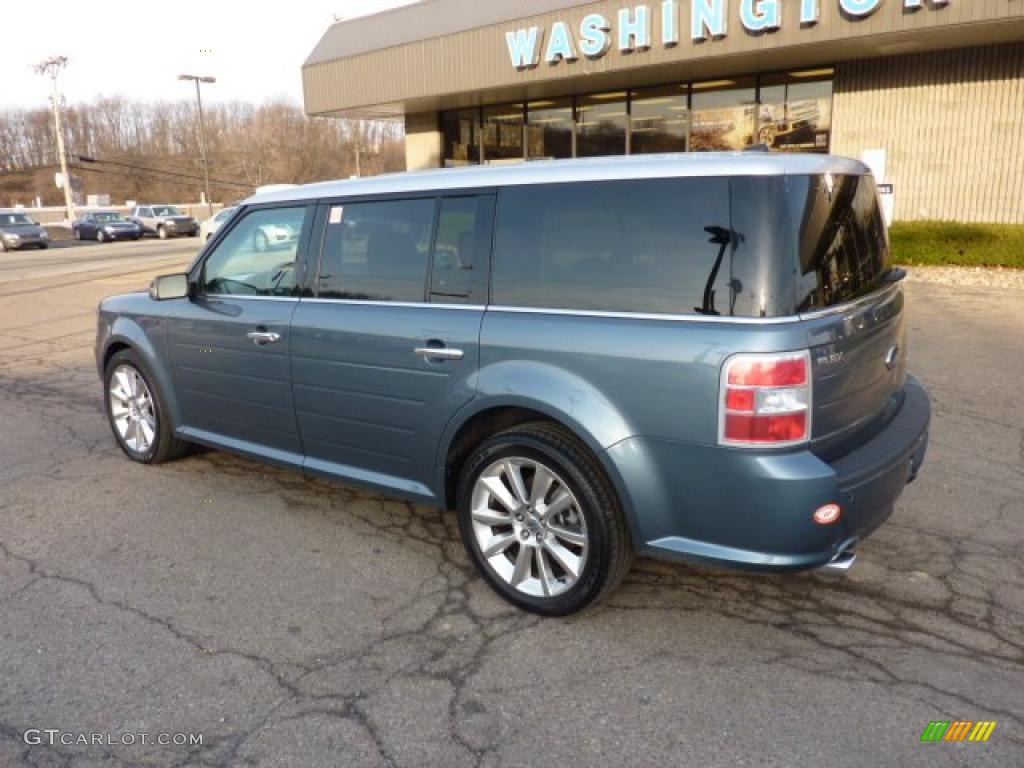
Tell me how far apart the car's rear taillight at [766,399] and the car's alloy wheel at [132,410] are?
3884mm

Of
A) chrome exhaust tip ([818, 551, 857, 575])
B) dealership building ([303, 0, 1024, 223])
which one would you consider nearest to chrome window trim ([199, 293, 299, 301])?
chrome exhaust tip ([818, 551, 857, 575])

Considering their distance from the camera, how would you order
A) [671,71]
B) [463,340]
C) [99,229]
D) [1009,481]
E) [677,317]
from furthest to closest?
[99,229], [671,71], [1009,481], [463,340], [677,317]

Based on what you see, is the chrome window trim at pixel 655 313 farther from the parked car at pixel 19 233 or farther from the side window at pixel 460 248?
the parked car at pixel 19 233

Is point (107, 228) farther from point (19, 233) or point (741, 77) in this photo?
point (741, 77)

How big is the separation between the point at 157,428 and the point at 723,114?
1375 cm

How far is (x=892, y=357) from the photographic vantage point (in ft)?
11.1

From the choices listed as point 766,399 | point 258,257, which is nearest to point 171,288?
point 258,257

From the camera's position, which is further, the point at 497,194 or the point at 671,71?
the point at 671,71

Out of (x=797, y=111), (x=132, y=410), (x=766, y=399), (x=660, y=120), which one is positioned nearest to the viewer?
(x=766, y=399)

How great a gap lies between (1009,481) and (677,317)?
9.95ft

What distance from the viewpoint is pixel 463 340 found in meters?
3.38

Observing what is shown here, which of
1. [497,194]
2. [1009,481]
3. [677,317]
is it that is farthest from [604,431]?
[1009,481]

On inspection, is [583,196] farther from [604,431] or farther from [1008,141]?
[1008,141]

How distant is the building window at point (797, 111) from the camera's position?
14898 mm
